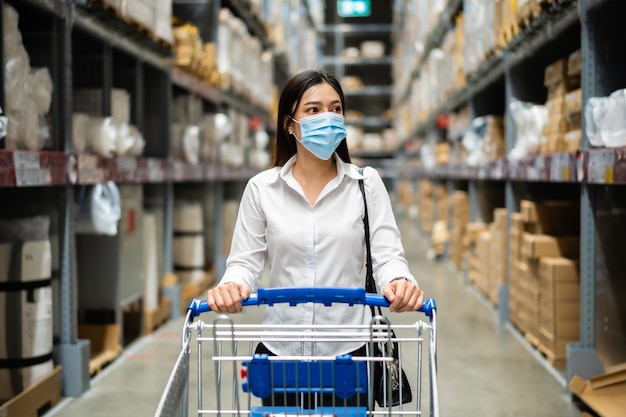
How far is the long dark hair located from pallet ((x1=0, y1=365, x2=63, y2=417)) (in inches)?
64.9

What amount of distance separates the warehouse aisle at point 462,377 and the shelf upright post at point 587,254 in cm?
20

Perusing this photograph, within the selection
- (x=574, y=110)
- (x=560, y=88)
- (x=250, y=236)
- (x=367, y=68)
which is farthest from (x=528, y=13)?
(x=367, y=68)

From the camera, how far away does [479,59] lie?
6.55m

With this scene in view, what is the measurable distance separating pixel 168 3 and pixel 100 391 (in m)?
2.88

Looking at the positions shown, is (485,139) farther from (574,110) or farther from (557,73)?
(574,110)

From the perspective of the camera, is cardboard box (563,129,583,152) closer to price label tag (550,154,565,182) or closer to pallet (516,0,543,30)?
price label tag (550,154,565,182)

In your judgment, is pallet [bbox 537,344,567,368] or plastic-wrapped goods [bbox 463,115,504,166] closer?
pallet [bbox 537,344,567,368]

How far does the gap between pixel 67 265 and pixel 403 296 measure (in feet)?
8.32

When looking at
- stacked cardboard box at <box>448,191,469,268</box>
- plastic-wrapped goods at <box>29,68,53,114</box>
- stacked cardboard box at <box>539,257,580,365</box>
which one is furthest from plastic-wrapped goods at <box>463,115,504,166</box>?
plastic-wrapped goods at <box>29,68,53,114</box>

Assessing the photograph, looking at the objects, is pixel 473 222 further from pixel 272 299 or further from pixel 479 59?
pixel 272 299

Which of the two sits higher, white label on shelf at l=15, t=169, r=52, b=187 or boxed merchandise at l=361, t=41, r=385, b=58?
boxed merchandise at l=361, t=41, r=385, b=58

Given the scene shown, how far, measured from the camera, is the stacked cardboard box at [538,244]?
442 cm

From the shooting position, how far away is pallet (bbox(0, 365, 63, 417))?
3.02 m

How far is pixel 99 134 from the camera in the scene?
4320mm
